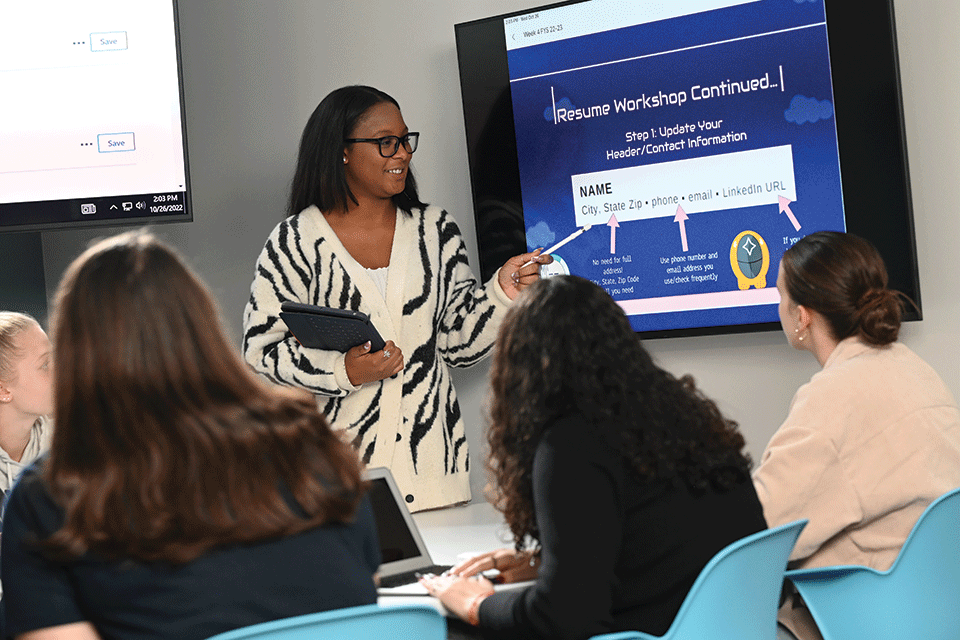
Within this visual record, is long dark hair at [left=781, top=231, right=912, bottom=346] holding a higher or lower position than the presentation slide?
lower

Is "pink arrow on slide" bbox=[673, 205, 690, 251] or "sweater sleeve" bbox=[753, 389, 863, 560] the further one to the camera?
"pink arrow on slide" bbox=[673, 205, 690, 251]

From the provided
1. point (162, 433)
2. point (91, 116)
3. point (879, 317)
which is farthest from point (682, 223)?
point (162, 433)

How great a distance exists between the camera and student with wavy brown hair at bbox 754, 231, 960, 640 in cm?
194

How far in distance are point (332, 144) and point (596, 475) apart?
1745 mm

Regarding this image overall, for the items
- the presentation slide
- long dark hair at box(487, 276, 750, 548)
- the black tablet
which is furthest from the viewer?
the presentation slide

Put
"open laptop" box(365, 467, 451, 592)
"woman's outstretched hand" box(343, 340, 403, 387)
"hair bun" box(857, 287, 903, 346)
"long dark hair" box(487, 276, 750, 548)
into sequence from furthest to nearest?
"woman's outstretched hand" box(343, 340, 403, 387) → "hair bun" box(857, 287, 903, 346) → "open laptop" box(365, 467, 451, 592) → "long dark hair" box(487, 276, 750, 548)

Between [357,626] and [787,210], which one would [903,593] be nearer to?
[357,626]

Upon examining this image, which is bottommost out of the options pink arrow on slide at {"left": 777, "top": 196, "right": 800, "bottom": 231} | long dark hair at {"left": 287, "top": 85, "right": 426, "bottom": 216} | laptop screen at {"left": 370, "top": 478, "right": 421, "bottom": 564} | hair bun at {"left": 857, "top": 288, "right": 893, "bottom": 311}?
laptop screen at {"left": 370, "top": 478, "right": 421, "bottom": 564}

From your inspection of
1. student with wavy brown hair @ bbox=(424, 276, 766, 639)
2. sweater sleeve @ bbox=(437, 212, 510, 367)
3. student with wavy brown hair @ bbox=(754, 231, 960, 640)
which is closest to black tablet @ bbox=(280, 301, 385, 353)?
sweater sleeve @ bbox=(437, 212, 510, 367)

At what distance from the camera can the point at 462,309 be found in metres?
2.98

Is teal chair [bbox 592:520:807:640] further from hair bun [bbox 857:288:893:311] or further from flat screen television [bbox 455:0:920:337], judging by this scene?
flat screen television [bbox 455:0:920:337]

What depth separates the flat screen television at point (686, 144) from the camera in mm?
2775

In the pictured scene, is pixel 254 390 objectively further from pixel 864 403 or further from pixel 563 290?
pixel 864 403

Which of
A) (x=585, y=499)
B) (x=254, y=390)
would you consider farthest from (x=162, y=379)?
(x=585, y=499)
